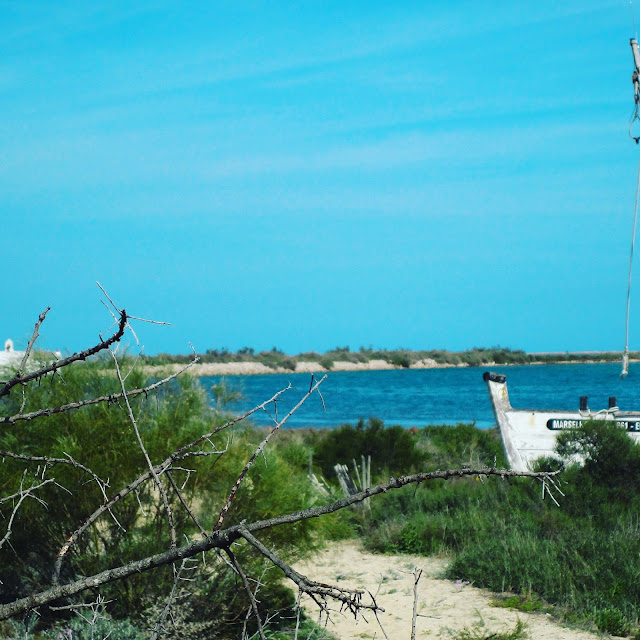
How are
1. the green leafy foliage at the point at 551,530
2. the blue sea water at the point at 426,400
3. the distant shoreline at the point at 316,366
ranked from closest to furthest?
1. the green leafy foliage at the point at 551,530
2. the blue sea water at the point at 426,400
3. the distant shoreline at the point at 316,366

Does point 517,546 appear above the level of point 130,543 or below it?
below

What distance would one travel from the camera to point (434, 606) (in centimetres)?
820

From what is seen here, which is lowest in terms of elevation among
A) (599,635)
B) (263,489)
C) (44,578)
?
(599,635)

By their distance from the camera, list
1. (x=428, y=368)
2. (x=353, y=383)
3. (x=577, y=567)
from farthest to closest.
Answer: (x=428, y=368), (x=353, y=383), (x=577, y=567)

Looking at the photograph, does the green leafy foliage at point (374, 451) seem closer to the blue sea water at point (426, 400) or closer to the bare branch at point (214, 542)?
the blue sea water at point (426, 400)

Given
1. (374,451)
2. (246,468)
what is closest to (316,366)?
(374,451)

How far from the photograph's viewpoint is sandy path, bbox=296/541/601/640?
761cm

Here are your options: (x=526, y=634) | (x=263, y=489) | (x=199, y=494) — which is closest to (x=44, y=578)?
(x=199, y=494)

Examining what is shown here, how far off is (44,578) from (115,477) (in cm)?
135

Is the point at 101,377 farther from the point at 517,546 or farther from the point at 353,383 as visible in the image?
the point at 353,383

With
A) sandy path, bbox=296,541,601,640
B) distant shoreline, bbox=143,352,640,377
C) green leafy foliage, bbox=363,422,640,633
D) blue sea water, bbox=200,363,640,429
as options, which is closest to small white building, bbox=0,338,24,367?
sandy path, bbox=296,541,601,640

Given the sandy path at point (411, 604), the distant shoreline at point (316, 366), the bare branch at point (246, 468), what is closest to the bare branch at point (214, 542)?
the bare branch at point (246, 468)

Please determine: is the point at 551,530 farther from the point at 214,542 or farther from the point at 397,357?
the point at 397,357

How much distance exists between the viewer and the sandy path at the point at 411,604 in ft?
25.0
